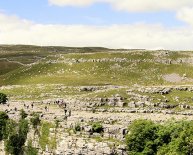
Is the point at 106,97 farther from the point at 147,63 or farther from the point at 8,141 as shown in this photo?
the point at 147,63

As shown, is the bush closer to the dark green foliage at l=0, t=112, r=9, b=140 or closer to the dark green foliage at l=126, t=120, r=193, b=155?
the dark green foliage at l=0, t=112, r=9, b=140

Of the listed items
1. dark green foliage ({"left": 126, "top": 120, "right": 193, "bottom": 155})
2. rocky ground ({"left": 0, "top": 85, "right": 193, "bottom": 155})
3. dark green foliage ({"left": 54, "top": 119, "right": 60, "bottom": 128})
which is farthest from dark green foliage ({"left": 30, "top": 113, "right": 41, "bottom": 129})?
dark green foliage ({"left": 126, "top": 120, "right": 193, "bottom": 155})

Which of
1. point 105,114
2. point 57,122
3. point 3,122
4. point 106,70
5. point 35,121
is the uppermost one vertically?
point 106,70

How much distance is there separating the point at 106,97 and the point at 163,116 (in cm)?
2731

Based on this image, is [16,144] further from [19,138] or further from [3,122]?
[3,122]

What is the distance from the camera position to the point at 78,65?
190125 millimetres

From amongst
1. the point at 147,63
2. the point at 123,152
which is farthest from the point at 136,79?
the point at 123,152

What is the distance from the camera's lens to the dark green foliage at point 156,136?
64.1 metres

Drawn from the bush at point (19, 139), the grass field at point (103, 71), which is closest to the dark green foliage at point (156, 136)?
the bush at point (19, 139)

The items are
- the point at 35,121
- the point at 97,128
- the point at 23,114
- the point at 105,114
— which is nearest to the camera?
the point at 97,128

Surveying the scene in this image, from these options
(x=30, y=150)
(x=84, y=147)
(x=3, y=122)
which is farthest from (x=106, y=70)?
(x=84, y=147)

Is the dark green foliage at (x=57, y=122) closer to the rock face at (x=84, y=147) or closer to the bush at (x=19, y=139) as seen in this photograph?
the rock face at (x=84, y=147)

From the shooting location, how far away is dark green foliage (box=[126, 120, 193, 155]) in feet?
210

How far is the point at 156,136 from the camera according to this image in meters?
68.2
